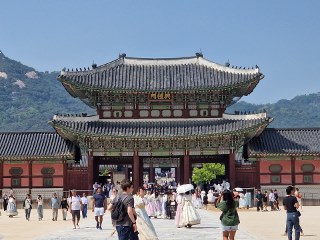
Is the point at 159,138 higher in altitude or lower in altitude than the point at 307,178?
higher

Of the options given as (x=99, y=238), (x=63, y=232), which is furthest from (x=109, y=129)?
(x=99, y=238)

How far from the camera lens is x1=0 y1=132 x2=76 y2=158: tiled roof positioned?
5066 cm

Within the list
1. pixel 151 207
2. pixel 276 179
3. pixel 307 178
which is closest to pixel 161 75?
pixel 276 179

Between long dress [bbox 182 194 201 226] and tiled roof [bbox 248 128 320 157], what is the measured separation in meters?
22.6

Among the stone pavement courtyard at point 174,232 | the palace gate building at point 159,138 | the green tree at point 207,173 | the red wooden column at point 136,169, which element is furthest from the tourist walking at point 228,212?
the green tree at point 207,173

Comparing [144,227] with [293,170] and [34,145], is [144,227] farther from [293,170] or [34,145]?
[34,145]

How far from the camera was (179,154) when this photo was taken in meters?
50.5

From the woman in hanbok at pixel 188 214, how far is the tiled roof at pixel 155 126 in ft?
70.1

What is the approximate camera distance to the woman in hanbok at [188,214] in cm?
2720

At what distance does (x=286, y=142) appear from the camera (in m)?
51.9

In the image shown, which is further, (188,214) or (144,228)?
(188,214)

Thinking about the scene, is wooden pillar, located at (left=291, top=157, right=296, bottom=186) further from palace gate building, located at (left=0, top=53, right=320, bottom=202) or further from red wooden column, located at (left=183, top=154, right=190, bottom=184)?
red wooden column, located at (left=183, top=154, right=190, bottom=184)

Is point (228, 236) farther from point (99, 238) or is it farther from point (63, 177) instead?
point (63, 177)

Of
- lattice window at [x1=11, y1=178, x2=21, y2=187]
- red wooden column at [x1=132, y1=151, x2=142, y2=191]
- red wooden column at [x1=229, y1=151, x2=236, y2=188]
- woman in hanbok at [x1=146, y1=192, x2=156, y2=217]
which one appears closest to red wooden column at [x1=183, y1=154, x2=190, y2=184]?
red wooden column at [x1=229, y1=151, x2=236, y2=188]
